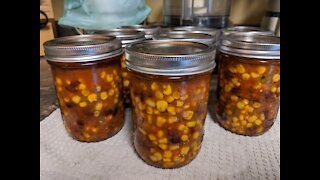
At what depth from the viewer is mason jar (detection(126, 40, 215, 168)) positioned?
40 centimetres

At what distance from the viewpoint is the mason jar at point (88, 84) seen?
48cm

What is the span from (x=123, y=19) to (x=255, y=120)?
569mm

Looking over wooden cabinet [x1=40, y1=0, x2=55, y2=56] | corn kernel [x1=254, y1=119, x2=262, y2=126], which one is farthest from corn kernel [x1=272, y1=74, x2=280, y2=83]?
wooden cabinet [x1=40, y1=0, x2=55, y2=56]

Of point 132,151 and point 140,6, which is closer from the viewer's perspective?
point 132,151

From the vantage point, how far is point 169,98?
1.35 feet

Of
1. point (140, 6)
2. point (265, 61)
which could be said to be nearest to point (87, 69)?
point (265, 61)

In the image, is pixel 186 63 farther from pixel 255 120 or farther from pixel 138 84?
pixel 255 120

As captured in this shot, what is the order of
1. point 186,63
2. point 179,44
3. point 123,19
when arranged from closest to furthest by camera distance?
point 186,63
point 179,44
point 123,19

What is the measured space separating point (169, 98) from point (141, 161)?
162 mm

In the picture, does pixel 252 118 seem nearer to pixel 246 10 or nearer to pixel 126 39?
pixel 126 39

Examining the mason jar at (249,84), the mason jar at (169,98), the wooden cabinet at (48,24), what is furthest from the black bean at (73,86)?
the wooden cabinet at (48,24)

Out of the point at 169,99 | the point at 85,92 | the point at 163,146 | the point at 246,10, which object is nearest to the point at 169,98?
the point at 169,99

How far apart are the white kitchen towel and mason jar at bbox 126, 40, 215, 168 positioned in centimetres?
3

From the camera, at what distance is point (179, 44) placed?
0.51 m
